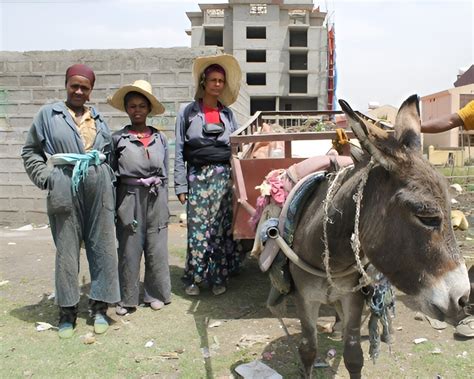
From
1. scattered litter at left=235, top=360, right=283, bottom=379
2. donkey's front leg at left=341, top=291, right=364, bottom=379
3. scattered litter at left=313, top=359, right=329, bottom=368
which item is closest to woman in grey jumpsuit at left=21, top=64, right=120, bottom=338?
scattered litter at left=235, top=360, right=283, bottom=379

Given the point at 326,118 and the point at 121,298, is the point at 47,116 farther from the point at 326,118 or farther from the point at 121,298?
the point at 326,118

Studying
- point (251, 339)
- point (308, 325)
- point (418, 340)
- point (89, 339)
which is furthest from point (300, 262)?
point (89, 339)

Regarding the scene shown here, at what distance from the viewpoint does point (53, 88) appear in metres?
7.39

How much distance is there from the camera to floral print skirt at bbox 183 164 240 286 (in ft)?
13.8

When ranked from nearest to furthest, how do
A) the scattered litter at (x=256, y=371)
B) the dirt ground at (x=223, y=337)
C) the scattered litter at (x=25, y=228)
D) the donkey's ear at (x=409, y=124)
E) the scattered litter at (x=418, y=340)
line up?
1. the donkey's ear at (x=409, y=124)
2. the scattered litter at (x=256, y=371)
3. the dirt ground at (x=223, y=337)
4. the scattered litter at (x=418, y=340)
5. the scattered litter at (x=25, y=228)

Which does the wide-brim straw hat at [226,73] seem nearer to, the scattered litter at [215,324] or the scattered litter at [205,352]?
the scattered litter at [215,324]

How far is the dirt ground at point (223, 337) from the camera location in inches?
121

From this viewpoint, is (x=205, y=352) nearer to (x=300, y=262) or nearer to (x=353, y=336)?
(x=353, y=336)

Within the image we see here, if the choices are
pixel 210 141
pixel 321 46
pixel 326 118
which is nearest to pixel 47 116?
pixel 210 141

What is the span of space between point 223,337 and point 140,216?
1367mm

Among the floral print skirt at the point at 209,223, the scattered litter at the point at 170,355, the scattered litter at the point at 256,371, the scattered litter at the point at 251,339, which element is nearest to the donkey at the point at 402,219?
the scattered litter at the point at 256,371

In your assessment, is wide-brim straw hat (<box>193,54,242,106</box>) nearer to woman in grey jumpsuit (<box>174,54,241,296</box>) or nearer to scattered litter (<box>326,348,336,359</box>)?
woman in grey jumpsuit (<box>174,54,241,296</box>)

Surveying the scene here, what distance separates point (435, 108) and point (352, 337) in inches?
1089

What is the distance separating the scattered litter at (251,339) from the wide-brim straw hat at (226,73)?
7.59 ft
